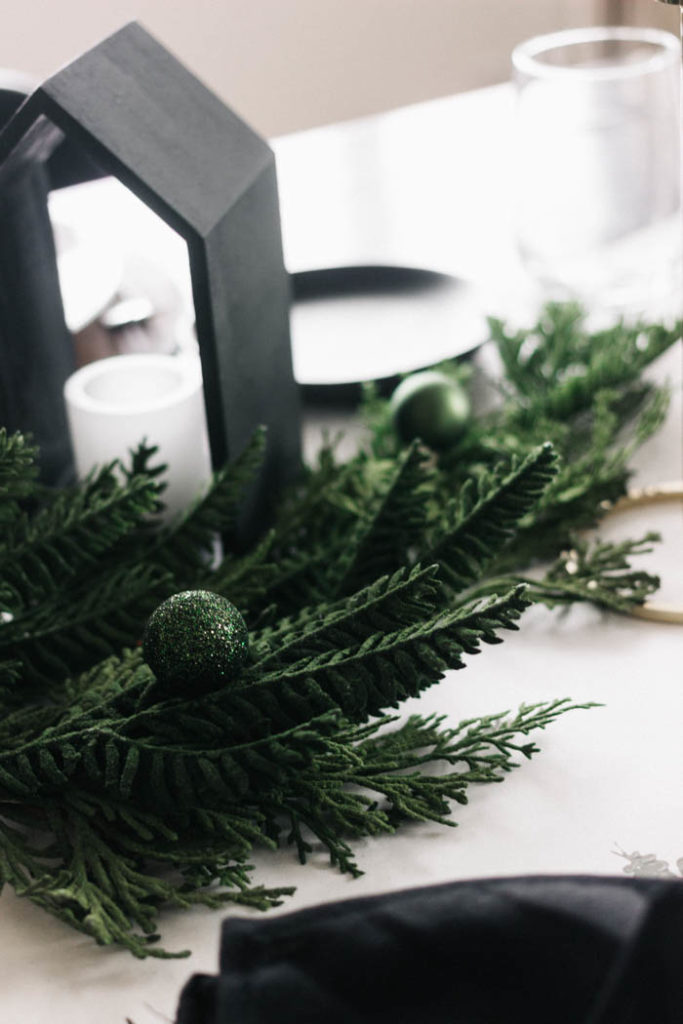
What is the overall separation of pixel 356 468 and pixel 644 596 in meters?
0.14

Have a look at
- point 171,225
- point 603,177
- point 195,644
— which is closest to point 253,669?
point 195,644

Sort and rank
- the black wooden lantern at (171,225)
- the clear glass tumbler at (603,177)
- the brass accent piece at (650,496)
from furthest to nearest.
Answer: the clear glass tumbler at (603,177) < the brass accent piece at (650,496) < the black wooden lantern at (171,225)

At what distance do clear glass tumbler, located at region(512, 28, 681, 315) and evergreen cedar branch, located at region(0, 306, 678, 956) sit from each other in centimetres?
29

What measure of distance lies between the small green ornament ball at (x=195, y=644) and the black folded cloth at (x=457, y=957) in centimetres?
9

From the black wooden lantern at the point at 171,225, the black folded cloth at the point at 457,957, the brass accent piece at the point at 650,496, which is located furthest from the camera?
the brass accent piece at the point at 650,496

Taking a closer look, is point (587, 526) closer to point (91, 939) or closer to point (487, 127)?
point (91, 939)

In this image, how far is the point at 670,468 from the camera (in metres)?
0.61

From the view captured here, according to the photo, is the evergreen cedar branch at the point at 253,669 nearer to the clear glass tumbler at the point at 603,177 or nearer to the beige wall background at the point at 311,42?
the clear glass tumbler at the point at 603,177

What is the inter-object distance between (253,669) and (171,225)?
7.4 inches

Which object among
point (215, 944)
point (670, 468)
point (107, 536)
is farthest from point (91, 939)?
point (670, 468)

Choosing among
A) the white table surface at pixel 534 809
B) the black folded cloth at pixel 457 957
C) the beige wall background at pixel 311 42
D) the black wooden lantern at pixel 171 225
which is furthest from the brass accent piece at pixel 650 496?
the beige wall background at pixel 311 42

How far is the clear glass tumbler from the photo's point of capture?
0.75 m

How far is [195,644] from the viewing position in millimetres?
375

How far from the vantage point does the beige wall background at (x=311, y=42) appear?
0.83m
